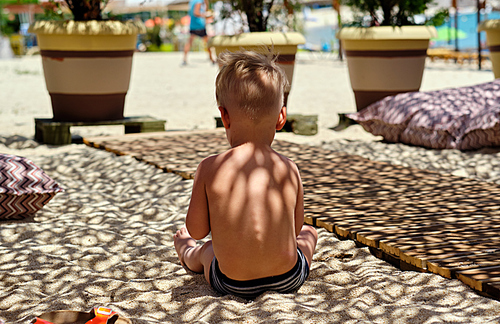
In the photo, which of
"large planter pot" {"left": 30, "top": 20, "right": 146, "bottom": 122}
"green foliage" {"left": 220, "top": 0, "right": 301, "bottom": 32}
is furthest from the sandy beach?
"green foliage" {"left": 220, "top": 0, "right": 301, "bottom": 32}

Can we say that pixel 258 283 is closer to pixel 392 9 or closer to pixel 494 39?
pixel 392 9

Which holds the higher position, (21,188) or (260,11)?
(260,11)

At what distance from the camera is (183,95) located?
401 inches

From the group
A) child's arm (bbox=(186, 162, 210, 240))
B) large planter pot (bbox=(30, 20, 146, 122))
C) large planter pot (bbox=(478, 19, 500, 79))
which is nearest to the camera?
child's arm (bbox=(186, 162, 210, 240))

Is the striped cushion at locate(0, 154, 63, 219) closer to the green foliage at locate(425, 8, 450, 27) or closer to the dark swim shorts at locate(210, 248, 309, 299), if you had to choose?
the dark swim shorts at locate(210, 248, 309, 299)

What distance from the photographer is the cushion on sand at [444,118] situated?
5.26 m

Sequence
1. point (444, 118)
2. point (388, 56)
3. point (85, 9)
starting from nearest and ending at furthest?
1. point (444, 118)
2. point (85, 9)
3. point (388, 56)

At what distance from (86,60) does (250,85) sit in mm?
4149

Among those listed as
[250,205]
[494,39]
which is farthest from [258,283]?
[494,39]

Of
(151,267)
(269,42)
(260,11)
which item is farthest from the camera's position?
(260,11)

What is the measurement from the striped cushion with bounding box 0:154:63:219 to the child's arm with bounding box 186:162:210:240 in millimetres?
1479

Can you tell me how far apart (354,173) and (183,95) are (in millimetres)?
6345

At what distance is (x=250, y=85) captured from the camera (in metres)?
2.09

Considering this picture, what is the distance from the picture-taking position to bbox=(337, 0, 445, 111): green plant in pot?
646cm
